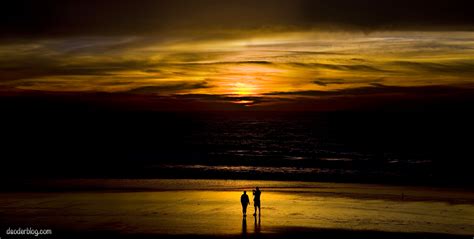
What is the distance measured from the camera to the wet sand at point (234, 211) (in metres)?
21.4

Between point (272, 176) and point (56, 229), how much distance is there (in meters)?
27.1

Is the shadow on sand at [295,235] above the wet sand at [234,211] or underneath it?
underneath

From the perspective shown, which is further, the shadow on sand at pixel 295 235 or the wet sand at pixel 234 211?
the wet sand at pixel 234 211

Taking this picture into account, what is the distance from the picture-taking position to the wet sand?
21.4m

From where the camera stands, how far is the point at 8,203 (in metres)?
27.8

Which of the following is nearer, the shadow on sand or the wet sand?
the shadow on sand

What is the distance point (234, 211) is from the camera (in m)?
25.8

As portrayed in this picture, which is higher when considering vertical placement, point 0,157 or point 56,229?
point 0,157

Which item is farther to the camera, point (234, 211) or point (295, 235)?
point (234, 211)

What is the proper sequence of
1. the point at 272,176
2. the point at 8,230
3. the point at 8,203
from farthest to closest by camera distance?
the point at 272,176 < the point at 8,203 < the point at 8,230

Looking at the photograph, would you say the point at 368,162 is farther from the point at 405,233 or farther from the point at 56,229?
the point at 56,229

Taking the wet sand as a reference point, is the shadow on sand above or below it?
below

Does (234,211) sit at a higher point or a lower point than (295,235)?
higher

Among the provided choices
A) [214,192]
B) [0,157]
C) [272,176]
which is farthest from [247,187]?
[0,157]
